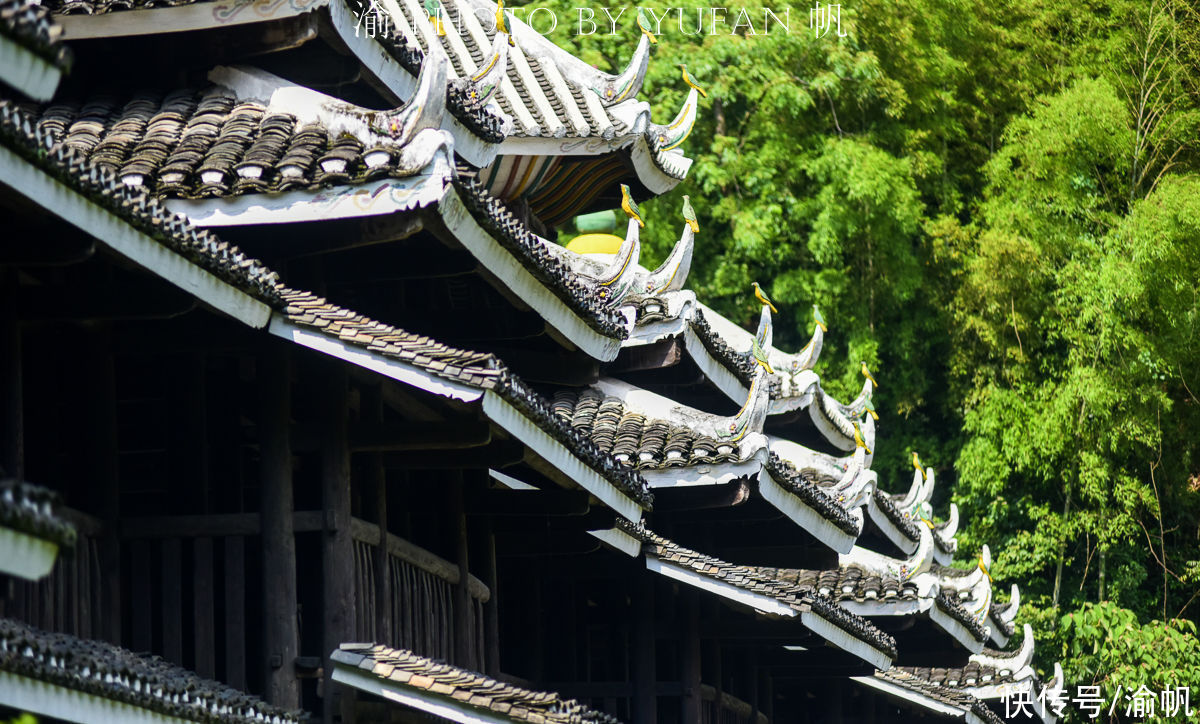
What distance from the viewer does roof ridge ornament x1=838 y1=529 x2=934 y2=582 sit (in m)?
20.5

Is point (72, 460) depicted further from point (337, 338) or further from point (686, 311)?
point (686, 311)

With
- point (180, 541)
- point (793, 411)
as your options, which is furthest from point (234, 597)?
point (793, 411)

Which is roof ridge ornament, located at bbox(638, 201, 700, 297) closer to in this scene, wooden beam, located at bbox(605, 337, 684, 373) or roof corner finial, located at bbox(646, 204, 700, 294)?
roof corner finial, located at bbox(646, 204, 700, 294)

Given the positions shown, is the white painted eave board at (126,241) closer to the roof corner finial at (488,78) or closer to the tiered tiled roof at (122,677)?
the tiered tiled roof at (122,677)

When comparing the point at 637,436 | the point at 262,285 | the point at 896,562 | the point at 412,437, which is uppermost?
the point at 262,285

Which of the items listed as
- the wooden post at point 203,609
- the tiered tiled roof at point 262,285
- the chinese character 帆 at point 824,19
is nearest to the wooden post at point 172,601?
the wooden post at point 203,609

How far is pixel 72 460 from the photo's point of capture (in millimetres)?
9734

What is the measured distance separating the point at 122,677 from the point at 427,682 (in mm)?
2612

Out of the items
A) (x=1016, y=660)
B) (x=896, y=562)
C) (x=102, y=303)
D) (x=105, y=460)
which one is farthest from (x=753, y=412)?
(x=1016, y=660)

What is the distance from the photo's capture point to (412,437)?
34.8 ft

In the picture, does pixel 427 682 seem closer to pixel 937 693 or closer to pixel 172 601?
pixel 172 601

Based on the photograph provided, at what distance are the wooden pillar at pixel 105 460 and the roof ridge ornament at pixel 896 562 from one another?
1126 cm

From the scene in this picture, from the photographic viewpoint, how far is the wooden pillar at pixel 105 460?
956 centimetres

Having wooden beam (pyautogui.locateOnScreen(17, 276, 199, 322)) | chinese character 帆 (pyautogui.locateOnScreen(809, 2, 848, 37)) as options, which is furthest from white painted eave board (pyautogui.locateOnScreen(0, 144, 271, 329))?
chinese character 帆 (pyautogui.locateOnScreen(809, 2, 848, 37))
